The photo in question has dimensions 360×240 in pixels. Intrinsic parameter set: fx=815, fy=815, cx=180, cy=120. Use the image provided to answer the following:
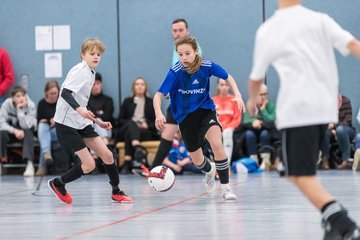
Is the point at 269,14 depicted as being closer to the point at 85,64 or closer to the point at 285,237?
the point at 85,64

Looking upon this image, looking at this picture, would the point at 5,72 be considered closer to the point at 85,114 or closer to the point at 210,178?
the point at 210,178

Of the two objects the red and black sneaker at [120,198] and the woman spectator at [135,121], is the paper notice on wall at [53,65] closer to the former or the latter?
the woman spectator at [135,121]

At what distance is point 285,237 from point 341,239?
29.3 inches

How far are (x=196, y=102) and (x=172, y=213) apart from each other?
5.84 feet

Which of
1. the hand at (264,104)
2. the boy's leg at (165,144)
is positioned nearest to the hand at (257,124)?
the hand at (264,104)

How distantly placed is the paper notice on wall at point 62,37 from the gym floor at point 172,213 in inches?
198

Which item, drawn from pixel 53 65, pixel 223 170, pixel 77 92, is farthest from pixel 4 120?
pixel 223 170

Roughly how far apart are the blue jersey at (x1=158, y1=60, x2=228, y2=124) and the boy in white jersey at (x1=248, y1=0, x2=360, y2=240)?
3.65 metres

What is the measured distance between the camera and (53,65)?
15453 millimetres

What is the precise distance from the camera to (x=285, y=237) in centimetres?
512

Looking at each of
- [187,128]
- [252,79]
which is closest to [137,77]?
[187,128]

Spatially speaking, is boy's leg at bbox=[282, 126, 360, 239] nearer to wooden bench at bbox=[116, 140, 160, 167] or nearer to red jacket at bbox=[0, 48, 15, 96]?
wooden bench at bbox=[116, 140, 160, 167]

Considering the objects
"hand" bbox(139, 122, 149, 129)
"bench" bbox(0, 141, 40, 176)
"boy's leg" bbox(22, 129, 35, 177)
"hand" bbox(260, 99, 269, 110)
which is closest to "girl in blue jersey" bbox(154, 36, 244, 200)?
"hand" bbox(139, 122, 149, 129)

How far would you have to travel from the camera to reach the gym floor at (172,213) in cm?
546
